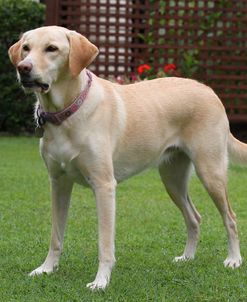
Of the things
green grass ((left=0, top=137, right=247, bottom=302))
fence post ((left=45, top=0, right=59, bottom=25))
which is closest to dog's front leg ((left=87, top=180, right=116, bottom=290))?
green grass ((left=0, top=137, right=247, bottom=302))

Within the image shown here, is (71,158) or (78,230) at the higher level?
(71,158)

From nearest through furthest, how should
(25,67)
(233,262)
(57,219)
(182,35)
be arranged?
(25,67) < (57,219) < (233,262) < (182,35)

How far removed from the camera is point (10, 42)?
14.9 meters

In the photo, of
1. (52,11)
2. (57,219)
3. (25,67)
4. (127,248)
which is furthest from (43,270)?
(52,11)

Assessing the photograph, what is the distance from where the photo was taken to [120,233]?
673cm

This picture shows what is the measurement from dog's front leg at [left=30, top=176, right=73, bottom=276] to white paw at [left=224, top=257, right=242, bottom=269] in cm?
118

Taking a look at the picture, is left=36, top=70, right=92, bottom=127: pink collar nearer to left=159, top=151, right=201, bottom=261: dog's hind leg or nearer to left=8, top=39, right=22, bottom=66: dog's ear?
left=8, top=39, right=22, bottom=66: dog's ear

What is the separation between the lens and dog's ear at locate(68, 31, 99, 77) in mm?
4910

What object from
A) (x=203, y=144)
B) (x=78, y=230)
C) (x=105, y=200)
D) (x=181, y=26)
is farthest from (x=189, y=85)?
(x=181, y=26)

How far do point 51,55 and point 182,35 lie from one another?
29.7 ft

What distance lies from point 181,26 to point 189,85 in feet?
26.3

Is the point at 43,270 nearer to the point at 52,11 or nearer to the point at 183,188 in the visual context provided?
the point at 183,188

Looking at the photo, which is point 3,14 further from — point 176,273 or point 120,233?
point 176,273

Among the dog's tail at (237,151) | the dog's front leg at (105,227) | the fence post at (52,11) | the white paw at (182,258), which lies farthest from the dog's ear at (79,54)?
the fence post at (52,11)
